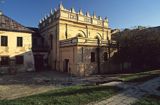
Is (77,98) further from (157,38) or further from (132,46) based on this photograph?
(157,38)

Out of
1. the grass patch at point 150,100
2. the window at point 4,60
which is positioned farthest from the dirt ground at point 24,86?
the grass patch at point 150,100

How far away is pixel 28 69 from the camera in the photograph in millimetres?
25344

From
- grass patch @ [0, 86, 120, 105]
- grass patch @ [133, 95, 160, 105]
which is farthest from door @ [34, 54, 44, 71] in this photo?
grass patch @ [133, 95, 160, 105]

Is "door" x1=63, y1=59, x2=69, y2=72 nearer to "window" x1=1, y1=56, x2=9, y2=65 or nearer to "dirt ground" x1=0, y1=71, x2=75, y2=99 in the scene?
"dirt ground" x1=0, y1=71, x2=75, y2=99

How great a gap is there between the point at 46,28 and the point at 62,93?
67.4 ft

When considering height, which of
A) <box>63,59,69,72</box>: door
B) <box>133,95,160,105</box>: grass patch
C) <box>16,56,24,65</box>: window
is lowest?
<box>133,95,160,105</box>: grass patch

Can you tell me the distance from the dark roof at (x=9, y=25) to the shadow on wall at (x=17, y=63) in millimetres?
3507

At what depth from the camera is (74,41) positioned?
22703 mm

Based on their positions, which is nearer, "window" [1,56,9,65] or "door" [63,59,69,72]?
"window" [1,56,9,65]

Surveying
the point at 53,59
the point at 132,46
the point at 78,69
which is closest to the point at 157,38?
the point at 132,46

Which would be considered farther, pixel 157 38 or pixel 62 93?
pixel 157 38

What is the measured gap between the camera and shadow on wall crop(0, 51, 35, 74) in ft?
77.6

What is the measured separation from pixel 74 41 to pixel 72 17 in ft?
21.2

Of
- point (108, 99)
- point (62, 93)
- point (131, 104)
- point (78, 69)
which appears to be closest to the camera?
A: point (131, 104)
